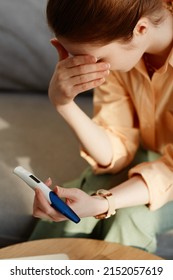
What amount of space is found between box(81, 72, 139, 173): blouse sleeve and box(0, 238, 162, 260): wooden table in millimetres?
242

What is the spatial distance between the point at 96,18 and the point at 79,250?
0.38 meters

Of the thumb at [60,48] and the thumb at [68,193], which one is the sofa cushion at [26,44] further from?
the thumb at [68,193]

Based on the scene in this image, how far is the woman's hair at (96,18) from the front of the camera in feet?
2.87

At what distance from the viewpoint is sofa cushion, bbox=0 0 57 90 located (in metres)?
1.50

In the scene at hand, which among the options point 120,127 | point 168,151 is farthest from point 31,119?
point 168,151

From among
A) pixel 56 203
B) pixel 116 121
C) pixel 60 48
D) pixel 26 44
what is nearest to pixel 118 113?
pixel 116 121

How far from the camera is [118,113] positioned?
120 cm

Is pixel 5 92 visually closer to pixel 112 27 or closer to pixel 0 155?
pixel 0 155

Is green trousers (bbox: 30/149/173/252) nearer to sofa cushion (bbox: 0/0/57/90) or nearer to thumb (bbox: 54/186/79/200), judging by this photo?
thumb (bbox: 54/186/79/200)

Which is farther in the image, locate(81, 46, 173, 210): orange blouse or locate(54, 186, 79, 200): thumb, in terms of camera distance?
locate(81, 46, 173, 210): orange blouse

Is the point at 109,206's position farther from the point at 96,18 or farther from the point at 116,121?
the point at 96,18

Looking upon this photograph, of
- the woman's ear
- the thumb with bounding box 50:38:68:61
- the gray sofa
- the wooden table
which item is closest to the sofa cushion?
the gray sofa

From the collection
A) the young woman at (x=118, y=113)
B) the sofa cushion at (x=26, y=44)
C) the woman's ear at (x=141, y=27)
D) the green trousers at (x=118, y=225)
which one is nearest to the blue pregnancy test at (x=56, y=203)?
the young woman at (x=118, y=113)

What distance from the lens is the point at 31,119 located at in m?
1.48
